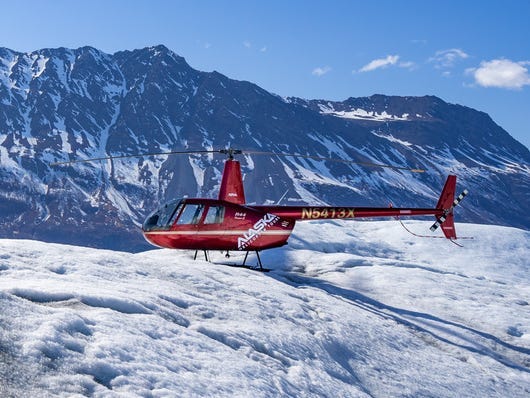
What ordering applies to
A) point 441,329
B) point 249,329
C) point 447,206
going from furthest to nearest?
point 447,206
point 441,329
point 249,329

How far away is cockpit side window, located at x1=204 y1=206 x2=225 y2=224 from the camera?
18.8 metres

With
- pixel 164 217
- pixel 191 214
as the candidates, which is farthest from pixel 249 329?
pixel 164 217

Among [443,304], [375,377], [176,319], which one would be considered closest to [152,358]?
[176,319]

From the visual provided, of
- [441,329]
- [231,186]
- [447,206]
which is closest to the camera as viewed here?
[441,329]

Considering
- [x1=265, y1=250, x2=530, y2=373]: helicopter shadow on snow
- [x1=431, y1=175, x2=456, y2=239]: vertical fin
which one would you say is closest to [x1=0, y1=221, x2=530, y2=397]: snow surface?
[x1=265, y1=250, x2=530, y2=373]: helicopter shadow on snow

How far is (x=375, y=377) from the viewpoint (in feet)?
36.0

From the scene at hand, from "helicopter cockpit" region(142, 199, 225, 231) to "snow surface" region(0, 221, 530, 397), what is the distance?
2.30 meters

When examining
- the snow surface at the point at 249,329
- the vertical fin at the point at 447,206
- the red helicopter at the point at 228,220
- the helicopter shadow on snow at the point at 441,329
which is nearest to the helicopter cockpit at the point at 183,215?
the red helicopter at the point at 228,220

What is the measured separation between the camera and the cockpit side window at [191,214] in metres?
18.7

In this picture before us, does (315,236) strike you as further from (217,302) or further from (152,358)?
(152,358)

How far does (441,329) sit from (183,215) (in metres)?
8.47

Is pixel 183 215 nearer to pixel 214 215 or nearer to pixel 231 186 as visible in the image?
pixel 214 215

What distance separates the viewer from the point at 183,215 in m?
18.7

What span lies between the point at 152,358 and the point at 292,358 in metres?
3.08
